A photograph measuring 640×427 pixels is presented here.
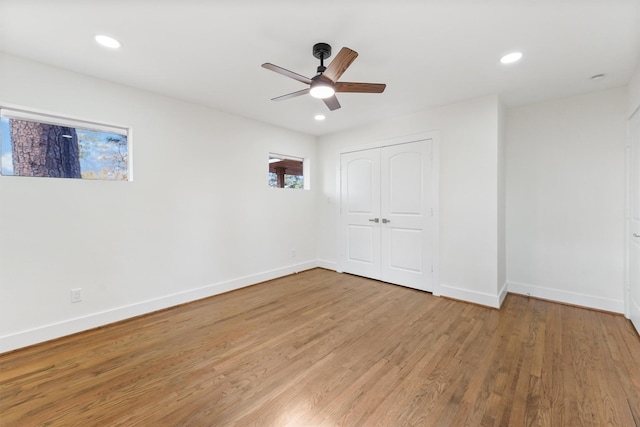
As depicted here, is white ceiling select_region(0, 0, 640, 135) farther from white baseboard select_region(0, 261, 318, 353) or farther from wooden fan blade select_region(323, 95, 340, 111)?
white baseboard select_region(0, 261, 318, 353)

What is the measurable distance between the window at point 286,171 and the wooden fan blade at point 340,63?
2503mm

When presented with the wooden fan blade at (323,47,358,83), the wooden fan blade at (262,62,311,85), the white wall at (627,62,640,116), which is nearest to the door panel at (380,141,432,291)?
the white wall at (627,62,640,116)

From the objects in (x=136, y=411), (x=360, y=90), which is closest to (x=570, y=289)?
(x=360, y=90)

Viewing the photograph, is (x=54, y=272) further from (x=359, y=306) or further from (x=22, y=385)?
(x=359, y=306)

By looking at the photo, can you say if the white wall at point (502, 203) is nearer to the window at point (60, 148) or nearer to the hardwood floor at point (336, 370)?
the hardwood floor at point (336, 370)

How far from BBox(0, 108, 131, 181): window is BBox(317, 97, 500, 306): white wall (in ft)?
11.9

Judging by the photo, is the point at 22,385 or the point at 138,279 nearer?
the point at 22,385

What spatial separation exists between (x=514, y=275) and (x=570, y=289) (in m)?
0.56

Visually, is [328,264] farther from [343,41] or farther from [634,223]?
[634,223]

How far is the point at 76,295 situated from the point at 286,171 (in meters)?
3.26

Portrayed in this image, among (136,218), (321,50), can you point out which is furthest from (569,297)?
(136,218)

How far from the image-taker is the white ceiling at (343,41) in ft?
5.65

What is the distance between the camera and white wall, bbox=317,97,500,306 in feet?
10.2

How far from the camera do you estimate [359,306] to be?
3.20 m
